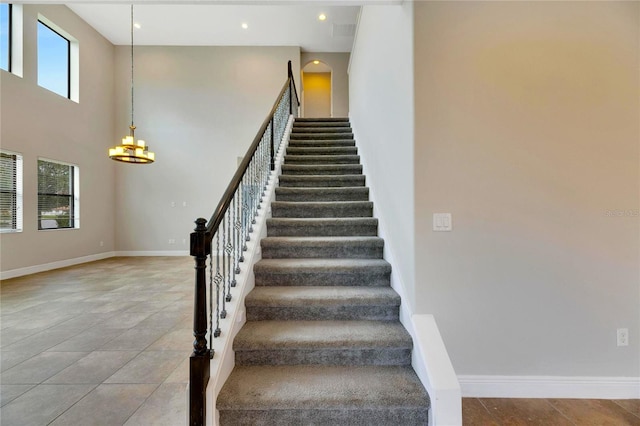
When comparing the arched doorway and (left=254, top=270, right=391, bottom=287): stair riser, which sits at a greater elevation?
the arched doorway

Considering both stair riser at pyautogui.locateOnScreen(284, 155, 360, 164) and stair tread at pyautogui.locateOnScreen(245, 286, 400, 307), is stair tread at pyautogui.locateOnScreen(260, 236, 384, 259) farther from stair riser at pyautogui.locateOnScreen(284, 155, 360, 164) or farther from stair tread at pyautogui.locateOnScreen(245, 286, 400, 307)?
stair riser at pyautogui.locateOnScreen(284, 155, 360, 164)

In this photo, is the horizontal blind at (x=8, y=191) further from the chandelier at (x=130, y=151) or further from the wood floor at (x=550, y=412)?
the wood floor at (x=550, y=412)

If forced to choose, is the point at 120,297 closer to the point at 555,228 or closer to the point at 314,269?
the point at 314,269

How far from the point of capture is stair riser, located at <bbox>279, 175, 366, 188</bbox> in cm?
380

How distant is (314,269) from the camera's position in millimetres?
2412

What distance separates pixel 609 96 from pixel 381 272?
202 cm

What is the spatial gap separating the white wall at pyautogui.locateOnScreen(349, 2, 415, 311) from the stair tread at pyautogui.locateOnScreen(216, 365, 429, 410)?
51cm

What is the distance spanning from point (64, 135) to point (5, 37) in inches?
69.4

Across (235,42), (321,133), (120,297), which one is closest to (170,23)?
(235,42)

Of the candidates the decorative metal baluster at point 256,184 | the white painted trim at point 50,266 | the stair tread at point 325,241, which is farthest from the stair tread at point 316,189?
the white painted trim at point 50,266

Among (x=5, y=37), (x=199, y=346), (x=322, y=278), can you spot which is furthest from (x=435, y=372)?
(x=5, y=37)

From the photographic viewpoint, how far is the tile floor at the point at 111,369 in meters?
1.66

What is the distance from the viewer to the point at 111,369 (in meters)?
2.06

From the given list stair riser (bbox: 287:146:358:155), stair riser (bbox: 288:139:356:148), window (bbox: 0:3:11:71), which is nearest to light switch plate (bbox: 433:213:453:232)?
stair riser (bbox: 287:146:358:155)
